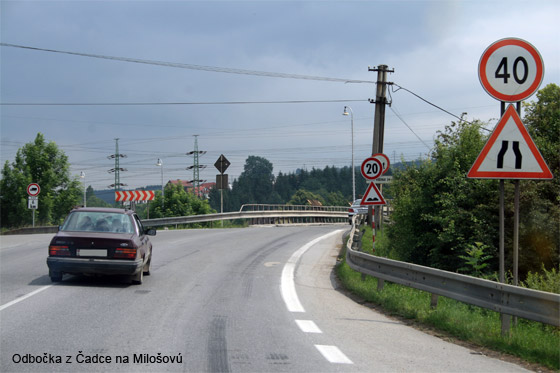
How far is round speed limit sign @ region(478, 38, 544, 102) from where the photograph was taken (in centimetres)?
704

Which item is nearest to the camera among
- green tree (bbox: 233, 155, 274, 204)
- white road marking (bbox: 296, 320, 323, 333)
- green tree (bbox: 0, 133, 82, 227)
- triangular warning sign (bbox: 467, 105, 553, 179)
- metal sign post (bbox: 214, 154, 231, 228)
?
triangular warning sign (bbox: 467, 105, 553, 179)

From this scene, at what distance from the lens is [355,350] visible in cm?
619

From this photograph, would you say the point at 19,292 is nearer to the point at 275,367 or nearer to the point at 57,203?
the point at 275,367

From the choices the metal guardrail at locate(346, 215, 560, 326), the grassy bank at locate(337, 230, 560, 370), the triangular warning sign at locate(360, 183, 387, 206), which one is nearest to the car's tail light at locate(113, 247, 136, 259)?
the grassy bank at locate(337, 230, 560, 370)

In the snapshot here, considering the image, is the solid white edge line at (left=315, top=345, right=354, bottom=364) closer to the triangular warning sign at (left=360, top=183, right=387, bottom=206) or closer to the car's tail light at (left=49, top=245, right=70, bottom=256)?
the car's tail light at (left=49, top=245, right=70, bottom=256)

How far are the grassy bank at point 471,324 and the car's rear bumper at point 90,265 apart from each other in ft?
15.0

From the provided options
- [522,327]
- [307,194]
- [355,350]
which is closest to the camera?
[355,350]

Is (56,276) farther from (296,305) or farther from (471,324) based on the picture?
(471,324)

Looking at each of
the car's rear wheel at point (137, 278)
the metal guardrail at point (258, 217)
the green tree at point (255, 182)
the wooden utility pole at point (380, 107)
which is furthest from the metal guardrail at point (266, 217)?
the green tree at point (255, 182)

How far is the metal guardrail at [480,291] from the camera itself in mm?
6128

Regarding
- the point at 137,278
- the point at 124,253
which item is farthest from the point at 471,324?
the point at 137,278

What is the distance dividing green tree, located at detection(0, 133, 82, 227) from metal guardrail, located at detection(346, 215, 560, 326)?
2134 inches

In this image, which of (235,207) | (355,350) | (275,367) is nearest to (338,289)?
(355,350)

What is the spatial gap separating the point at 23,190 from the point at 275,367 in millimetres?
58048
